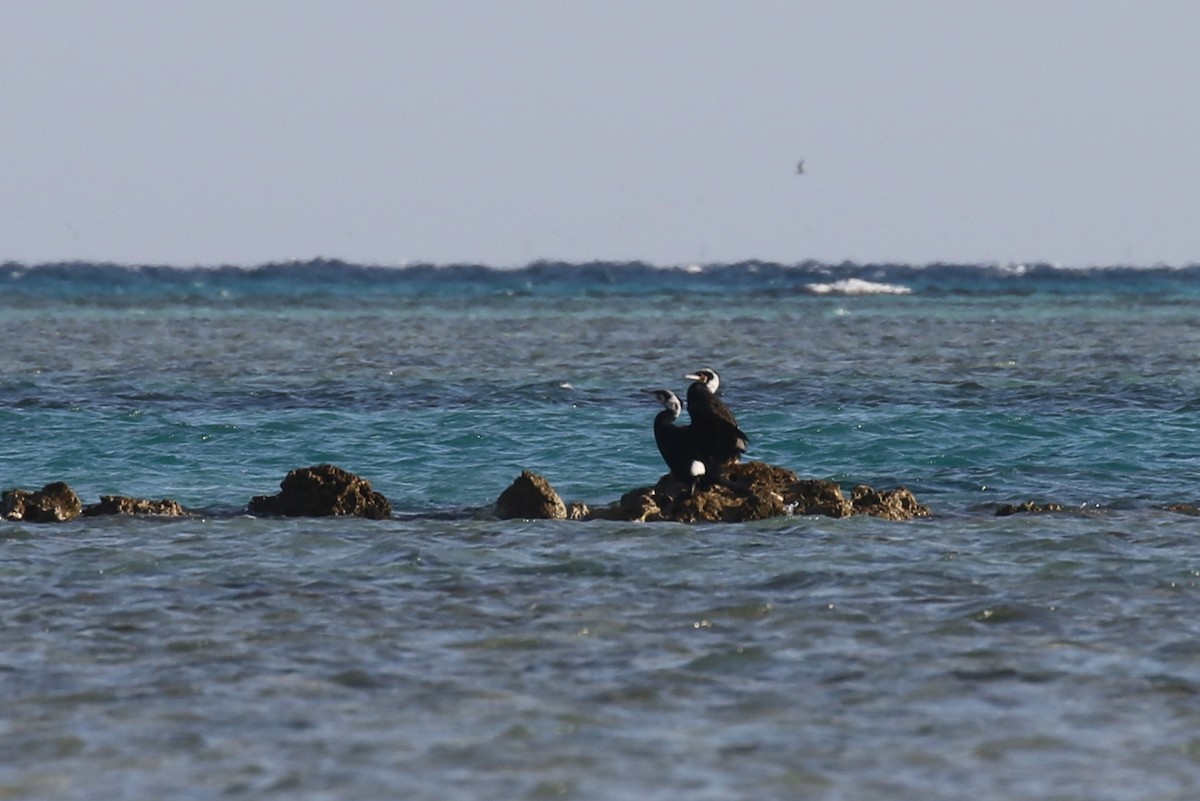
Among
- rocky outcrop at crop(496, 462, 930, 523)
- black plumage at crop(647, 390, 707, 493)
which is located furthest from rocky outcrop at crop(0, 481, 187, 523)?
black plumage at crop(647, 390, 707, 493)

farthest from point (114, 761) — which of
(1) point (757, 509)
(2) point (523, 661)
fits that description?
(1) point (757, 509)

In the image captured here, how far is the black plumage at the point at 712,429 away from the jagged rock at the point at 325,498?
333 cm

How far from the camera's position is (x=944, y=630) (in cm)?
1204

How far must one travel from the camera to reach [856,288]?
12075cm

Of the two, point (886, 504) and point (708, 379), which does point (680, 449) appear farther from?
point (886, 504)

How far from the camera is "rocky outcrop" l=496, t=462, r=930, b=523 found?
17094 millimetres

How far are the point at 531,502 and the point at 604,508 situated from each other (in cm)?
80

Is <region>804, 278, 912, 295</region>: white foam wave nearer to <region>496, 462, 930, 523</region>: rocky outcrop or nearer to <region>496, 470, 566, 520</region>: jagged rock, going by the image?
<region>496, 462, 930, 523</region>: rocky outcrop

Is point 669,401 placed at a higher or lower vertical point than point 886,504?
higher

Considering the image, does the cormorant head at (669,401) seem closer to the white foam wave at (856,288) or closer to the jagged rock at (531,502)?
the jagged rock at (531,502)

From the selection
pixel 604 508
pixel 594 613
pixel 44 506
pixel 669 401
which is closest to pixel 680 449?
pixel 669 401

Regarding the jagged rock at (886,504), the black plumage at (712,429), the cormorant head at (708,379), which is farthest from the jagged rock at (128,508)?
the jagged rock at (886,504)

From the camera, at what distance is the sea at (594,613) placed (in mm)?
9055

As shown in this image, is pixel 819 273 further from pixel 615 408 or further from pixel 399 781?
pixel 399 781
